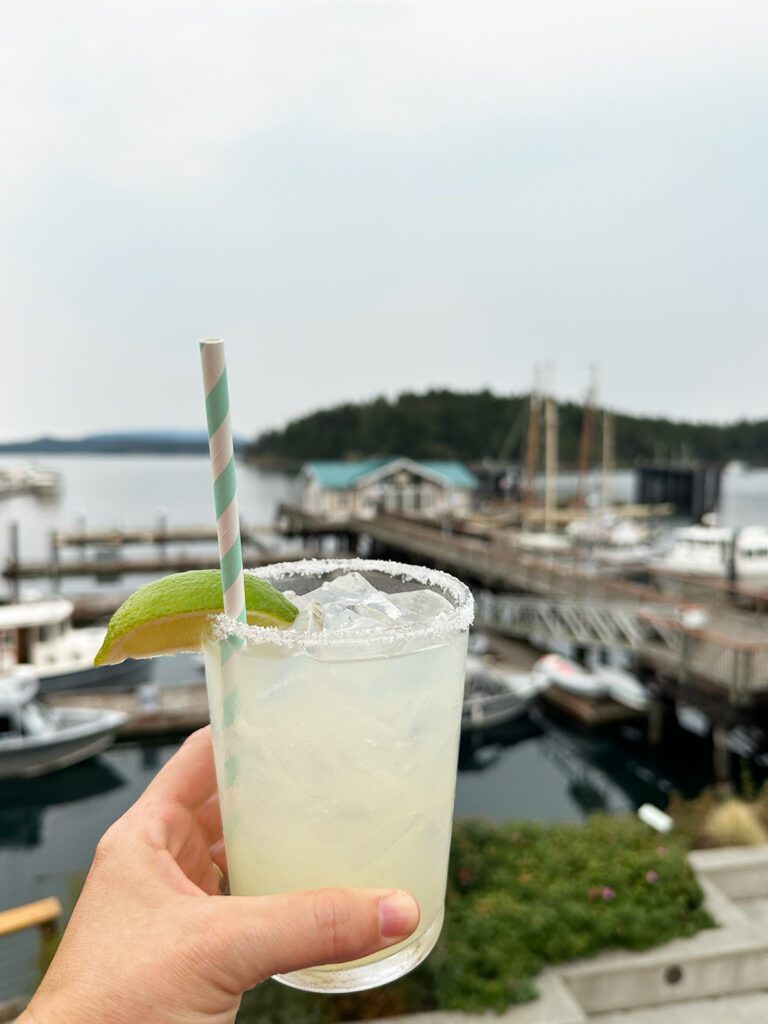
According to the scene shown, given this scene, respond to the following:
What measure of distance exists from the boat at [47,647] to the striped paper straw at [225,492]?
1427 cm

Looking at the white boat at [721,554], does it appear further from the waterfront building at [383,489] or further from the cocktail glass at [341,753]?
the cocktail glass at [341,753]

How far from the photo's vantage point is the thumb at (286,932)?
974mm

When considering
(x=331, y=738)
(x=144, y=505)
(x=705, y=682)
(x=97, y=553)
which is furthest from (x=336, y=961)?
(x=144, y=505)

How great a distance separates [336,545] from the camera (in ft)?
110

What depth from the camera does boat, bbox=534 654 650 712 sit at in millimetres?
13945

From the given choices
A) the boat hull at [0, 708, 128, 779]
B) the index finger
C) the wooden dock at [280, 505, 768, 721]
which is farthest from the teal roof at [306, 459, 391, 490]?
the index finger

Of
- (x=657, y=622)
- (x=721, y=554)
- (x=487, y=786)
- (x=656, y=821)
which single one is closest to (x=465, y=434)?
(x=721, y=554)

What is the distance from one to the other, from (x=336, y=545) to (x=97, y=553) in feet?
34.0

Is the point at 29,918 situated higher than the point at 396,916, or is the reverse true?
the point at 396,916

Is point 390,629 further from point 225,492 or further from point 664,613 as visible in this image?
point 664,613

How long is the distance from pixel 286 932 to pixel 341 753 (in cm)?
24

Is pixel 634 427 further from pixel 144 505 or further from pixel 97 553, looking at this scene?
pixel 97 553

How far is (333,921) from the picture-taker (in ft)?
3.23

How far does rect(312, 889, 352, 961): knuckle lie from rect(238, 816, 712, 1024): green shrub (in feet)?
9.96
